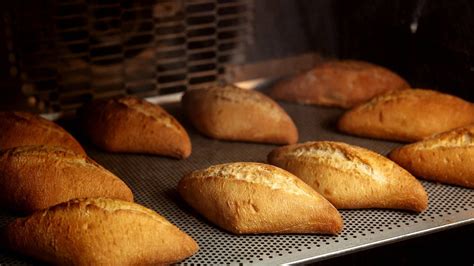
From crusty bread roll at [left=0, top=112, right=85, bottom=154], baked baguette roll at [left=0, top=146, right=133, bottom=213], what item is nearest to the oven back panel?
Answer: crusty bread roll at [left=0, top=112, right=85, bottom=154]

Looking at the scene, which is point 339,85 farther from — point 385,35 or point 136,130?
point 136,130

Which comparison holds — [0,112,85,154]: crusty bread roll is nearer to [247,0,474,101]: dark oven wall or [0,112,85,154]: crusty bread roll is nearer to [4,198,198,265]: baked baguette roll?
[4,198,198,265]: baked baguette roll

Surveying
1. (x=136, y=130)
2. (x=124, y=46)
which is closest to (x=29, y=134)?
(x=136, y=130)

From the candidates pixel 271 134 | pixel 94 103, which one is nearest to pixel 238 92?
pixel 271 134

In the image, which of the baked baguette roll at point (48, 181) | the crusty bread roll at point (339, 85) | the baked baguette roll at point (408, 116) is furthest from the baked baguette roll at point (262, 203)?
the crusty bread roll at point (339, 85)

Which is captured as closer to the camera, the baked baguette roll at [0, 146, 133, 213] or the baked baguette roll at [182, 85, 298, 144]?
the baked baguette roll at [0, 146, 133, 213]

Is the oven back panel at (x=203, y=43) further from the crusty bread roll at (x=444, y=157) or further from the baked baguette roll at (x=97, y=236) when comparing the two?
the baked baguette roll at (x=97, y=236)
